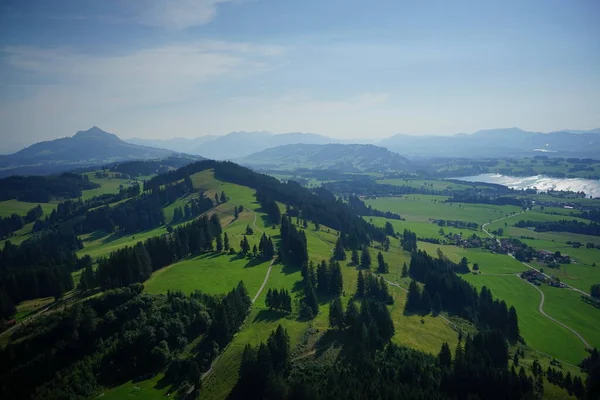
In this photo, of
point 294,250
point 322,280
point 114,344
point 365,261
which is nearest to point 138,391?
point 114,344

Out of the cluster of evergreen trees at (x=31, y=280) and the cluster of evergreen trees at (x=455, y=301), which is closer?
the cluster of evergreen trees at (x=31, y=280)

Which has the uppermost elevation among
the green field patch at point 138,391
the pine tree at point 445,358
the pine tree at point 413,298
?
the green field patch at point 138,391

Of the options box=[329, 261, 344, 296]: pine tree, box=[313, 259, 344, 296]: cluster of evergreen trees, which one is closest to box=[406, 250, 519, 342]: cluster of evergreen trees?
box=[329, 261, 344, 296]: pine tree

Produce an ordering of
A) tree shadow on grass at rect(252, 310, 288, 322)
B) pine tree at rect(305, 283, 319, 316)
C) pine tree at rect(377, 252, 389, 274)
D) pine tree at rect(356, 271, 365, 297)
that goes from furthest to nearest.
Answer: pine tree at rect(377, 252, 389, 274)
pine tree at rect(356, 271, 365, 297)
pine tree at rect(305, 283, 319, 316)
tree shadow on grass at rect(252, 310, 288, 322)

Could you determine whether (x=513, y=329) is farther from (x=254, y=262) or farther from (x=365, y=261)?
(x=254, y=262)

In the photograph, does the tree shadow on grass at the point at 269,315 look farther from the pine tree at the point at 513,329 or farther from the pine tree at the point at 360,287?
the pine tree at the point at 513,329

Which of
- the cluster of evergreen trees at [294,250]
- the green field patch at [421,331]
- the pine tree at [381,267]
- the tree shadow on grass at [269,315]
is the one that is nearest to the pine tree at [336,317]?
the tree shadow on grass at [269,315]

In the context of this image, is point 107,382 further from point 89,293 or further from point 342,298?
point 342,298

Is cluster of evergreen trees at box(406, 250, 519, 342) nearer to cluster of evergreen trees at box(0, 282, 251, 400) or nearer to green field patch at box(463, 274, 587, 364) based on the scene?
green field patch at box(463, 274, 587, 364)
